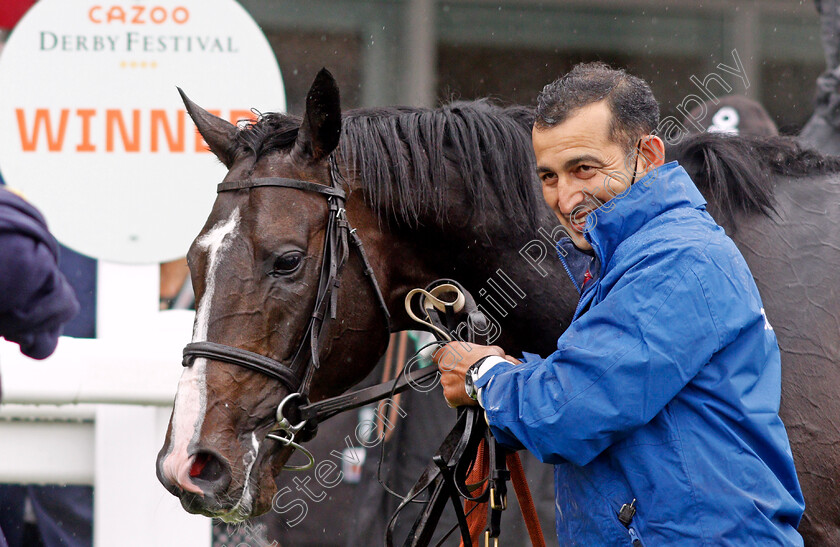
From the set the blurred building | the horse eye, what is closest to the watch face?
the horse eye

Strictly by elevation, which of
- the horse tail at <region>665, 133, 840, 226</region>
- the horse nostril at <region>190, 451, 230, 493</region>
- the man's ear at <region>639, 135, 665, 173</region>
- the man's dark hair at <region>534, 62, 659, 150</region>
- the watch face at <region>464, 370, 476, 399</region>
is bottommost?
the horse nostril at <region>190, 451, 230, 493</region>

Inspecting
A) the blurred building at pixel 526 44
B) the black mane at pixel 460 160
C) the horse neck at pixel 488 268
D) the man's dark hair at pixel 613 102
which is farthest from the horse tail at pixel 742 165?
the blurred building at pixel 526 44

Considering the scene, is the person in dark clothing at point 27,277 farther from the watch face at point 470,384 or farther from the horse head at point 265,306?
the watch face at point 470,384

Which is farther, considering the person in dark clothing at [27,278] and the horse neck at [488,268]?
the horse neck at [488,268]

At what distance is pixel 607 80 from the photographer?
165 centimetres

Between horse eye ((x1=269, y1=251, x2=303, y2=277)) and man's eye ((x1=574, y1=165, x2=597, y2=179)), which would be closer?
A: man's eye ((x1=574, y1=165, x2=597, y2=179))

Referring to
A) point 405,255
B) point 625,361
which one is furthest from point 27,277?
point 625,361

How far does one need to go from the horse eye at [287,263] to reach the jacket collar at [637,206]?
0.67 metres

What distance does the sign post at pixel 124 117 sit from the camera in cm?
313

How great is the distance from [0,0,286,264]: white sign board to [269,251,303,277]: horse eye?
138 cm

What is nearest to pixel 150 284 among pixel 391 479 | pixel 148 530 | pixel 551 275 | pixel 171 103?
pixel 171 103

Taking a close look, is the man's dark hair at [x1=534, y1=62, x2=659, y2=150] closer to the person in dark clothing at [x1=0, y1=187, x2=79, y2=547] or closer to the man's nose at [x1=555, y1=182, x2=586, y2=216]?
the man's nose at [x1=555, y1=182, x2=586, y2=216]

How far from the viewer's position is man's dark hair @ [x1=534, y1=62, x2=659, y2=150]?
5.28 feet

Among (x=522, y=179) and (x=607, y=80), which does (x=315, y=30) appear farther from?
(x=607, y=80)
